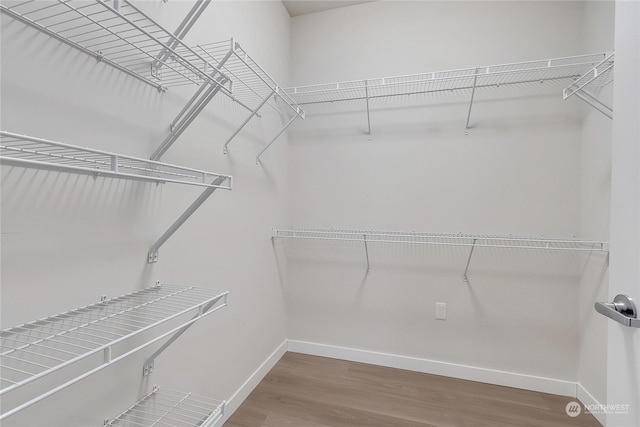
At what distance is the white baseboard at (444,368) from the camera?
1821 mm

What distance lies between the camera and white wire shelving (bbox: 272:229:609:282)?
1720mm

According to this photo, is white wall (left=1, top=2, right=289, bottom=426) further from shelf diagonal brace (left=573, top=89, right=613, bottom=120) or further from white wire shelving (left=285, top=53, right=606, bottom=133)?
shelf diagonal brace (left=573, top=89, right=613, bottom=120)

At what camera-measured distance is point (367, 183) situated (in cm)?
217

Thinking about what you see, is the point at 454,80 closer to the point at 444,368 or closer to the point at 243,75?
the point at 243,75

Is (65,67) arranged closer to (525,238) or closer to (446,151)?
(446,151)

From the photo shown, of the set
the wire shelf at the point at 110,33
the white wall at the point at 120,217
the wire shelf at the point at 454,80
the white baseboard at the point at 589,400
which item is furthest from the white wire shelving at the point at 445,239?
the wire shelf at the point at 110,33

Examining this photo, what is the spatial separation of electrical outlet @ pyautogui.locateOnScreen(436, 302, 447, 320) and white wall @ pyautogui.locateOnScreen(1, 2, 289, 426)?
1.28 meters

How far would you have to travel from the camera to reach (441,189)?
79.5 inches

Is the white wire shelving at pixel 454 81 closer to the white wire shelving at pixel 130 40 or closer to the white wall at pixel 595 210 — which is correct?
the white wall at pixel 595 210

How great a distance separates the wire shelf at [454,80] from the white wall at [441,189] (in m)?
0.08

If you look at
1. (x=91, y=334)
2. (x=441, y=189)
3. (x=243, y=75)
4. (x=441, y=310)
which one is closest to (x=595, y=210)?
(x=441, y=189)

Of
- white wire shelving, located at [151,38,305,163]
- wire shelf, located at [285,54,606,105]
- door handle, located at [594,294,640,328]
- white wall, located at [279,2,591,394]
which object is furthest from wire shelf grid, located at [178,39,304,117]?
door handle, located at [594,294,640,328]

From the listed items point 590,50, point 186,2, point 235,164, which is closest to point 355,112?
point 235,164

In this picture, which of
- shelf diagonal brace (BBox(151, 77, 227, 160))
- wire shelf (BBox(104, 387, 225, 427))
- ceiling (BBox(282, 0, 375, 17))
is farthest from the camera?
ceiling (BBox(282, 0, 375, 17))
